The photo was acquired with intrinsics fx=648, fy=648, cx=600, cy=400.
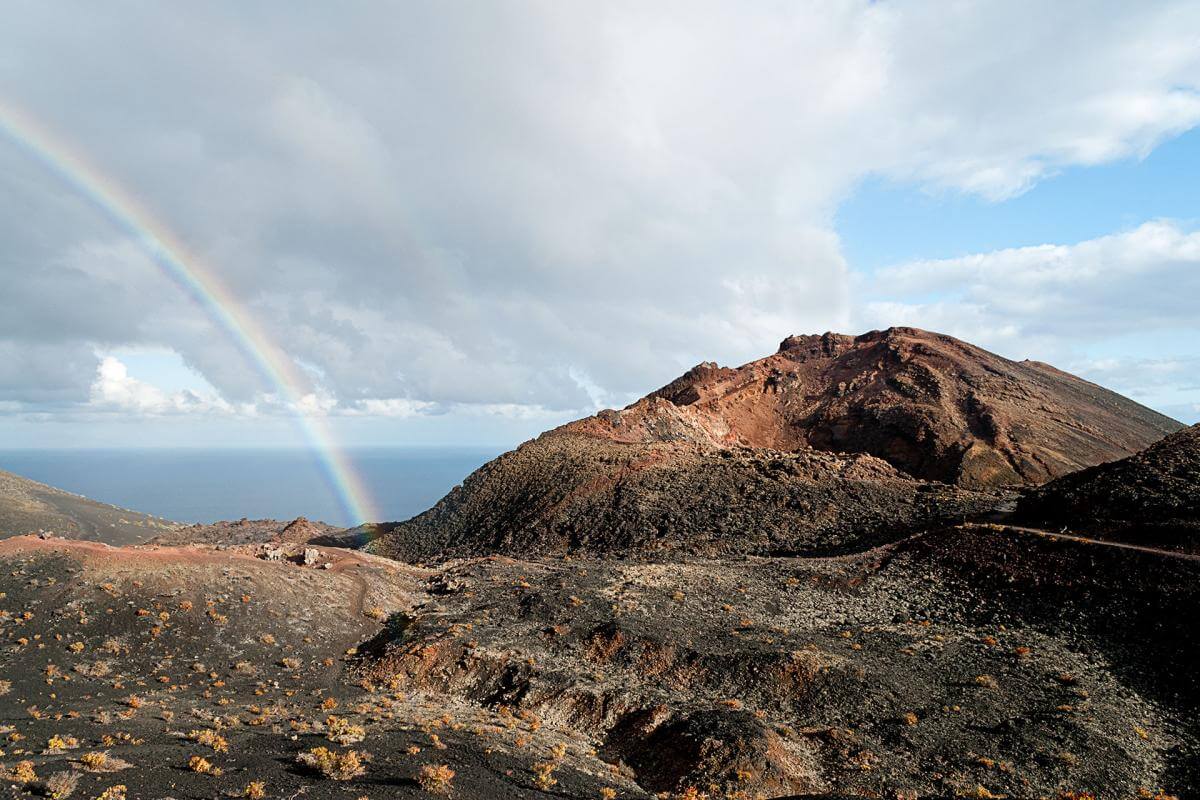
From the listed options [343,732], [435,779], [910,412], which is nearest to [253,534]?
[343,732]

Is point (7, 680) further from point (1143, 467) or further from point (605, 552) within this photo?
point (1143, 467)

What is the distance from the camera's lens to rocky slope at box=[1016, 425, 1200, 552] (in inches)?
1038

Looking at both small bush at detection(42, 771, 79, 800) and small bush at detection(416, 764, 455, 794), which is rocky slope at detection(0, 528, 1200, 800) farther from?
small bush at detection(42, 771, 79, 800)

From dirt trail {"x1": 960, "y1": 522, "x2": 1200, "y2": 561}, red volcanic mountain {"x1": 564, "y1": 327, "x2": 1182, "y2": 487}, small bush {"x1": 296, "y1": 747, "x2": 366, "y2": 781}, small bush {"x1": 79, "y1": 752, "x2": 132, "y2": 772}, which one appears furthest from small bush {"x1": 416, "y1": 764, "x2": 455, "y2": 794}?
red volcanic mountain {"x1": 564, "y1": 327, "x2": 1182, "y2": 487}

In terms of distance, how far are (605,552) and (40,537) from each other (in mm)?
26642

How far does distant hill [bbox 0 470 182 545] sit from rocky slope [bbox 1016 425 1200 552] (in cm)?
7212

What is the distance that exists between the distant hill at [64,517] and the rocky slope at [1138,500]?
7212cm

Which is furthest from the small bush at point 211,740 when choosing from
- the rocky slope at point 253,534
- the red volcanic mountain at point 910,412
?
the rocky slope at point 253,534

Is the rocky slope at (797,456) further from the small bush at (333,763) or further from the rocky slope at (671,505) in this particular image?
the small bush at (333,763)

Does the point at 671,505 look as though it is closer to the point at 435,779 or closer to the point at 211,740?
the point at 435,779

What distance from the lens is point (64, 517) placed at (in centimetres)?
6278

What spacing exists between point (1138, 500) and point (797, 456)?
22601 millimetres

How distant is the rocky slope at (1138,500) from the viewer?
26359mm

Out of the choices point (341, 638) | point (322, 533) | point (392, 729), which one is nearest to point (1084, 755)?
point (392, 729)
